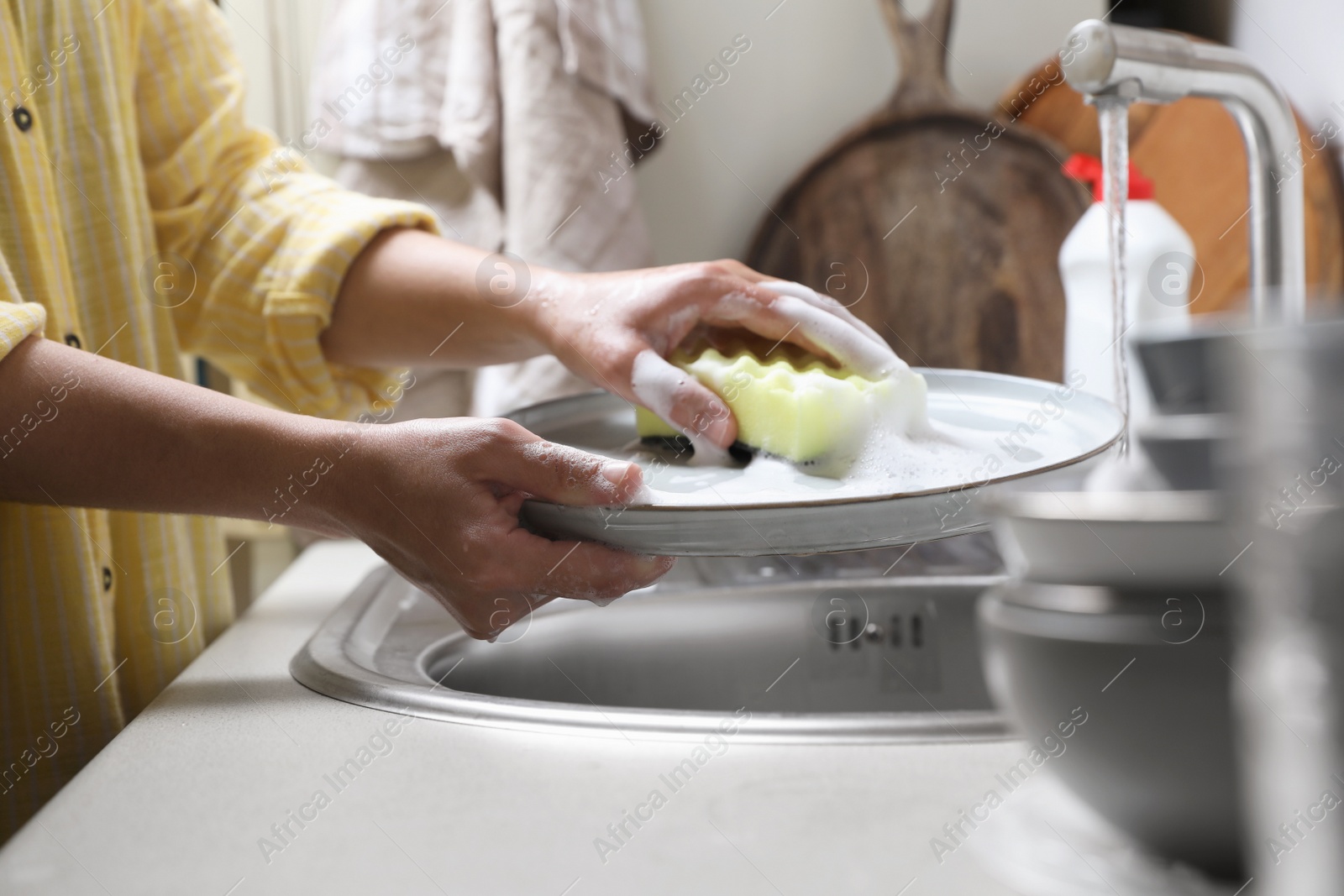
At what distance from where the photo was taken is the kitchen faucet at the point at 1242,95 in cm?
48

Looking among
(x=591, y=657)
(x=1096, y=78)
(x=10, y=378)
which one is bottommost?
(x=591, y=657)

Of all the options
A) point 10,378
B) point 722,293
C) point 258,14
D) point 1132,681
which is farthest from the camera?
point 258,14

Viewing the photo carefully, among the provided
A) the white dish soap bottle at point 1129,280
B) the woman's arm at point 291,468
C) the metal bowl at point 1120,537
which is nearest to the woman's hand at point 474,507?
the woman's arm at point 291,468

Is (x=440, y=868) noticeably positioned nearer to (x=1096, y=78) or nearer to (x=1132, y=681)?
(x=1132, y=681)

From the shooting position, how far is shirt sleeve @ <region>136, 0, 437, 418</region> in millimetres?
717

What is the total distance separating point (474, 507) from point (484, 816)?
151 millimetres

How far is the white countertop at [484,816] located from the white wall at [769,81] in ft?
2.70

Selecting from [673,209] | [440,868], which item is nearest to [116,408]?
[440,868]

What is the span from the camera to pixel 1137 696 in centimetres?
25

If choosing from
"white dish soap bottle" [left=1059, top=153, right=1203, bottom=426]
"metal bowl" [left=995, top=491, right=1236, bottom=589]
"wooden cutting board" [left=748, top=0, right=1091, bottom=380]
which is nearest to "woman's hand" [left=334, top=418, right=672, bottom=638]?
"metal bowl" [left=995, top=491, right=1236, bottom=589]

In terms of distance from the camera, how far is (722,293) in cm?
60

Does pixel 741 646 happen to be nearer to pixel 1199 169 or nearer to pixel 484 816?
pixel 484 816

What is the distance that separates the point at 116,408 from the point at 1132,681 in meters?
0.41

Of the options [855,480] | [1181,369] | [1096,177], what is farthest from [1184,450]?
[1096,177]
